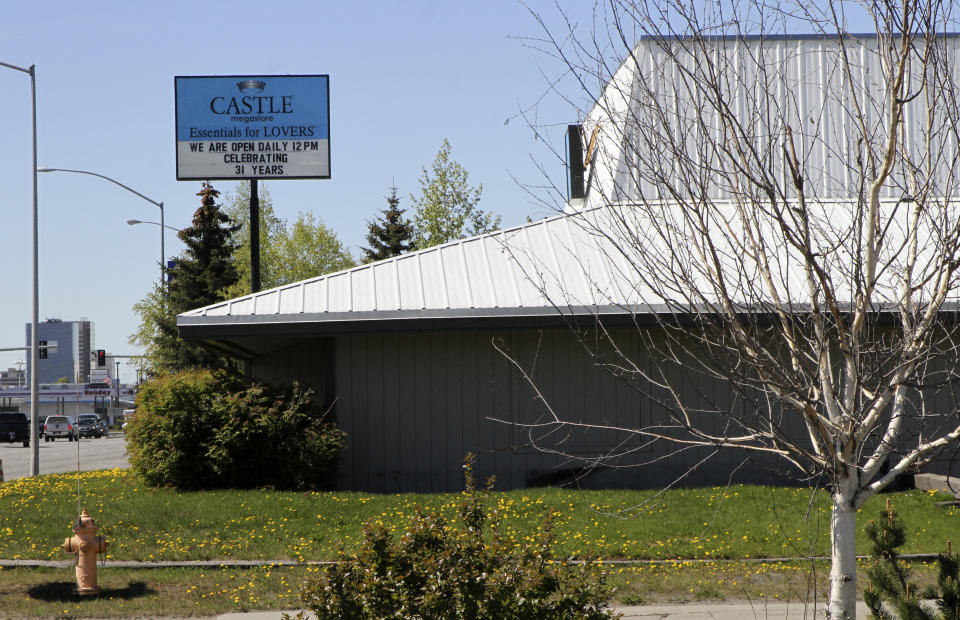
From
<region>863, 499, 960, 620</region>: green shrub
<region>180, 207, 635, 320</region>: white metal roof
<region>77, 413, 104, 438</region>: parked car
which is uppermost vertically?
<region>180, 207, 635, 320</region>: white metal roof

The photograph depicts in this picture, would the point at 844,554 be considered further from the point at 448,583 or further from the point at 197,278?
the point at 197,278

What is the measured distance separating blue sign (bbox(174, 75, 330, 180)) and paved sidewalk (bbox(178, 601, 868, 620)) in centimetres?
1421

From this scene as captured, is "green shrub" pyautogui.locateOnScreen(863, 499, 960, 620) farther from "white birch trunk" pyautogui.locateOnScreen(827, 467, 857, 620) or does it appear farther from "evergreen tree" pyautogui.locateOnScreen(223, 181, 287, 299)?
"evergreen tree" pyautogui.locateOnScreen(223, 181, 287, 299)

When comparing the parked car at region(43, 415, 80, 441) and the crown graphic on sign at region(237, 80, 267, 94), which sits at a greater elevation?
the crown graphic on sign at region(237, 80, 267, 94)

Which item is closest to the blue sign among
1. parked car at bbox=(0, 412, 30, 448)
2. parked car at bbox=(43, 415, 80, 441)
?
parked car at bbox=(0, 412, 30, 448)

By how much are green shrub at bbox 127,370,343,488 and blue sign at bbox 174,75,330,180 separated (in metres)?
7.25

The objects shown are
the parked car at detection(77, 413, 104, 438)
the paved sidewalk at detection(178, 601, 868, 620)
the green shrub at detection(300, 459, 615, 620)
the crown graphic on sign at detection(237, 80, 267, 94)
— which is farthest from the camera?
the parked car at detection(77, 413, 104, 438)

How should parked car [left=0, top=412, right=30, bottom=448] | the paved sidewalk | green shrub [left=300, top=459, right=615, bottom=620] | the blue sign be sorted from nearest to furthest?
green shrub [left=300, top=459, right=615, bottom=620], the paved sidewalk, the blue sign, parked car [left=0, top=412, right=30, bottom=448]

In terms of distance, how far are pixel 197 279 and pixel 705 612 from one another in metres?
31.3

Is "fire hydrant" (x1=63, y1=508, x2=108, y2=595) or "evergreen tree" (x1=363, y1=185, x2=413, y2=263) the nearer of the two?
"fire hydrant" (x1=63, y1=508, x2=108, y2=595)

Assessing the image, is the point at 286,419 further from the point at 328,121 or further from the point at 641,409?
the point at 328,121

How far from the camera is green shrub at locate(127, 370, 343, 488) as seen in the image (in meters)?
14.7

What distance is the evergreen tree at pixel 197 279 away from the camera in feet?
120

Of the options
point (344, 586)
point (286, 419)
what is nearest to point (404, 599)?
point (344, 586)
